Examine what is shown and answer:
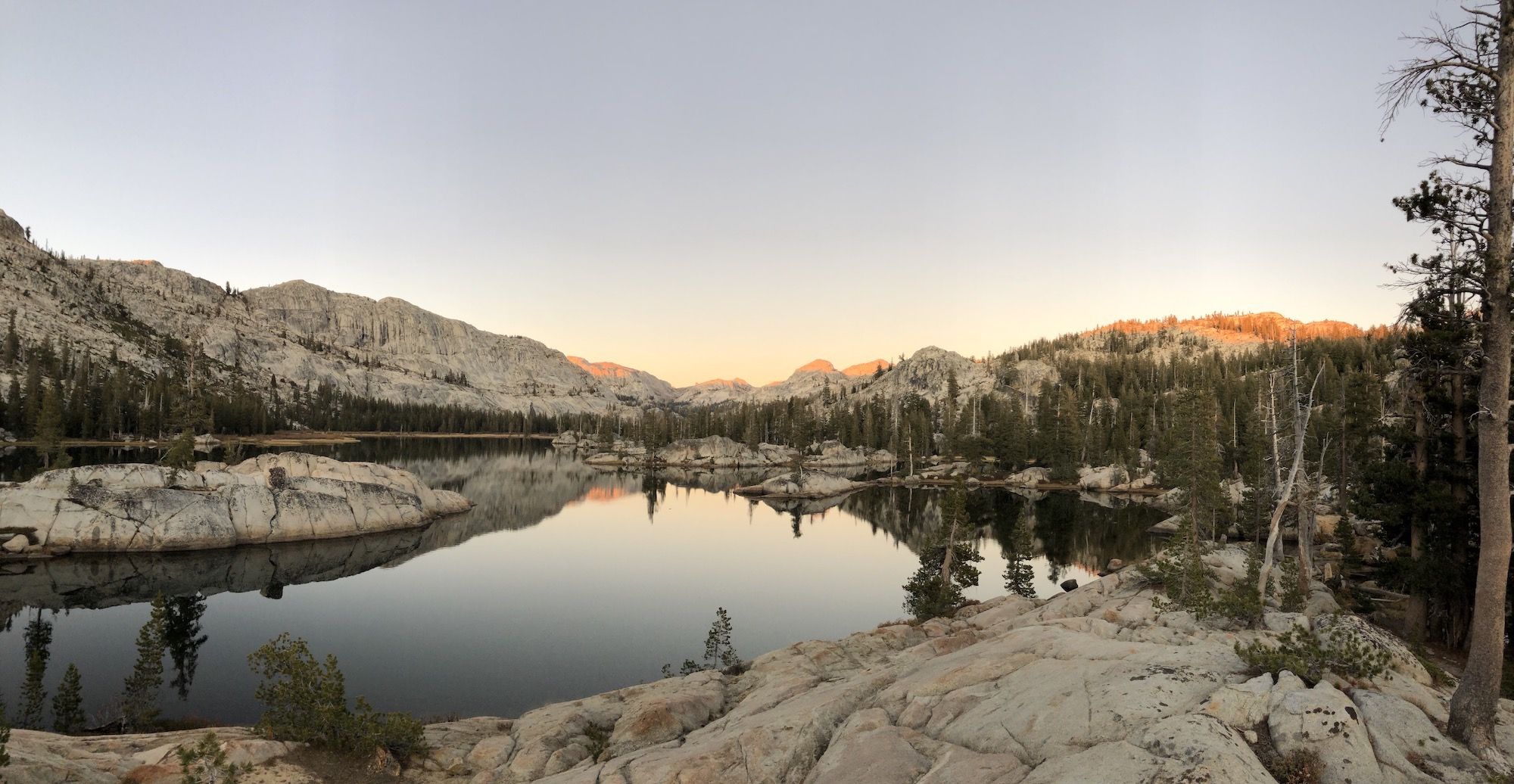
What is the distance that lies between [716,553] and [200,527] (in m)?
43.1

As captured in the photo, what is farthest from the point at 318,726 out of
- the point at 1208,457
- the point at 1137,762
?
the point at 1208,457

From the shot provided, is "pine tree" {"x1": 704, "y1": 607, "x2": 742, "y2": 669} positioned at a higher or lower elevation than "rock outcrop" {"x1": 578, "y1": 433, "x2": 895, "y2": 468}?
lower

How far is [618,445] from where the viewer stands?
599ft

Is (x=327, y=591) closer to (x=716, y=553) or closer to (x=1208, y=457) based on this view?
(x=716, y=553)

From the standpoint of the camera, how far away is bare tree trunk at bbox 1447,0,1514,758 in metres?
11.1

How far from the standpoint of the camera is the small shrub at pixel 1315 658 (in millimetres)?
12102

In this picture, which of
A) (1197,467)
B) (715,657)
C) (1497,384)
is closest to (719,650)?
(715,657)

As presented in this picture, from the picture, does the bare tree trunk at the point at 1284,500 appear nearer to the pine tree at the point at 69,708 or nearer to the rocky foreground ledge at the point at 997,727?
the rocky foreground ledge at the point at 997,727

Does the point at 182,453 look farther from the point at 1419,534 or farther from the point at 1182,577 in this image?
the point at 1419,534

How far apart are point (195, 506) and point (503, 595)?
98.7 feet

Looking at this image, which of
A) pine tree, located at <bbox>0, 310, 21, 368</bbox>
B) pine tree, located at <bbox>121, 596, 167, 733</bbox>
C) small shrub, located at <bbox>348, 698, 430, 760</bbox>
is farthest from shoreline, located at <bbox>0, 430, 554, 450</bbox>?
small shrub, located at <bbox>348, 698, 430, 760</bbox>

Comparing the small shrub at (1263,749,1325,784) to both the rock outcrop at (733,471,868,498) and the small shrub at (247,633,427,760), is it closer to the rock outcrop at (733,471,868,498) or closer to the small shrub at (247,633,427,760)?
the small shrub at (247,633,427,760)

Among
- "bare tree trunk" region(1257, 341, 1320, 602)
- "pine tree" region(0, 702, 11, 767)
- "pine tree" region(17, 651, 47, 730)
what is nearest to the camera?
"pine tree" region(0, 702, 11, 767)

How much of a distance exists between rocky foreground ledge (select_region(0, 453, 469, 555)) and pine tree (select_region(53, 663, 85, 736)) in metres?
37.1
